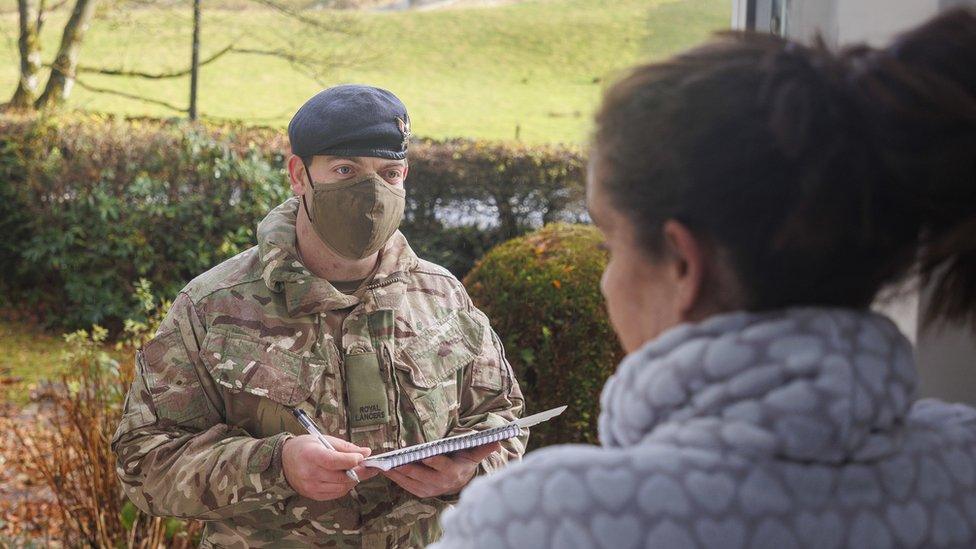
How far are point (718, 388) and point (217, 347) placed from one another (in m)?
1.60

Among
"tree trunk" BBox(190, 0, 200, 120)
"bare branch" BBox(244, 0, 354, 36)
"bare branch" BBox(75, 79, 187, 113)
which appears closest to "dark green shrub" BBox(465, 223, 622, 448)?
"bare branch" BBox(244, 0, 354, 36)

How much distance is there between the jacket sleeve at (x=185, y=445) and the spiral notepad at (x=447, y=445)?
11.9 inches

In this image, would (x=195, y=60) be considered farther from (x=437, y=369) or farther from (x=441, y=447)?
(x=441, y=447)

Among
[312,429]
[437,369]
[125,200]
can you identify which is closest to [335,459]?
[312,429]

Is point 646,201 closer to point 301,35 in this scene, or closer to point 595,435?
point 595,435

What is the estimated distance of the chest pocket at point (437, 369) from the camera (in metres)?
2.44

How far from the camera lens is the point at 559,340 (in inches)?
178

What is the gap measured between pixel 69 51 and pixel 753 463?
10626 mm

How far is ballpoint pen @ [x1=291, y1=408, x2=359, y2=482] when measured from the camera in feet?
7.03

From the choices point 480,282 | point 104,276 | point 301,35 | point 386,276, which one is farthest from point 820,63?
point 301,35

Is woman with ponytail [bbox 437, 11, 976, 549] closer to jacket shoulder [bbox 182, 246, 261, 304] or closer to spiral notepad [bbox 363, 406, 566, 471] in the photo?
spiral notepad [bbox 363, 406, 566, 471]

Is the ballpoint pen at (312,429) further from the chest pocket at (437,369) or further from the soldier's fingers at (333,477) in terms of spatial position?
the chest pocket at (437,369)

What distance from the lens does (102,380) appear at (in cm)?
459

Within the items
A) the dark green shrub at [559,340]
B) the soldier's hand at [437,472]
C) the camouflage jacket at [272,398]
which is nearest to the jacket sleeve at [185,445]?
the camouflage jacket at [272,398]
